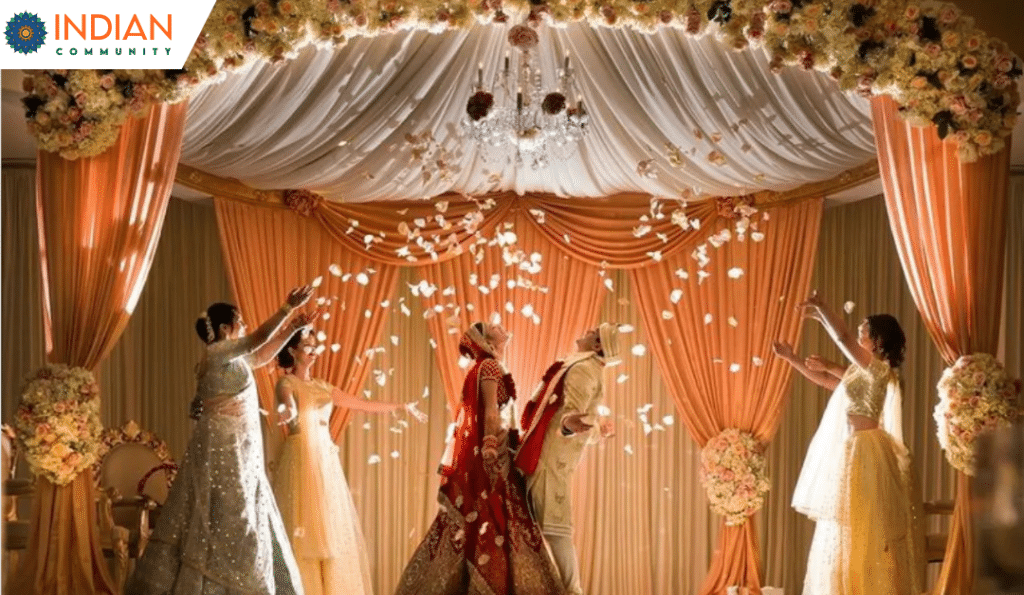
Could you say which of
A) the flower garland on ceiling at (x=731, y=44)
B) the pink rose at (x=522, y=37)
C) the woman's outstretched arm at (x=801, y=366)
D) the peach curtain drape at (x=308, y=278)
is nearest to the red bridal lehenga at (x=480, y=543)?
the woman's outstretched arm at (x=801, y=366)

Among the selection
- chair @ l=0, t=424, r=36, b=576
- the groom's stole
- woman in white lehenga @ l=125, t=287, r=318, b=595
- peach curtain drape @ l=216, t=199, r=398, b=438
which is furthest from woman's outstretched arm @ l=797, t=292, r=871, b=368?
chair @ l=0, t=424, r=36, b=576

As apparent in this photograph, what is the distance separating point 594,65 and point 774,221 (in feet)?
7.44

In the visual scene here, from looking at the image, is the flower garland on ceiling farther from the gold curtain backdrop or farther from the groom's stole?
the gold curtain backdrop

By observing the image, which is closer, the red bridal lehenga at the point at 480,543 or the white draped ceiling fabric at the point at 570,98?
the white draped ceiling fabric at the point at 570,98

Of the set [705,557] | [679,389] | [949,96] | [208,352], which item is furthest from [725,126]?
[705,557]

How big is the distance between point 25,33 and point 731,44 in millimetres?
2831

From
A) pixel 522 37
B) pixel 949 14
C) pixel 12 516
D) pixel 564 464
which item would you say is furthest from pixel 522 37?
pixel 12 516

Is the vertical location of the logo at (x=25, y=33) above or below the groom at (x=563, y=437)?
above

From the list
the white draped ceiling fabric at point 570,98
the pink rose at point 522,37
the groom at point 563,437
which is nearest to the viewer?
the pink rose at point 522,37

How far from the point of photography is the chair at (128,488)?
609cm

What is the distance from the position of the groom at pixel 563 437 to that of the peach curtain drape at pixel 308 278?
1703mm

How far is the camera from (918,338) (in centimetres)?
767

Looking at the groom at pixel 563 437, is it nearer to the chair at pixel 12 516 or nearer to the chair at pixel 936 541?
the chair at pixel 936 541

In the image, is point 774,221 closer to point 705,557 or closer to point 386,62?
point 705,557
